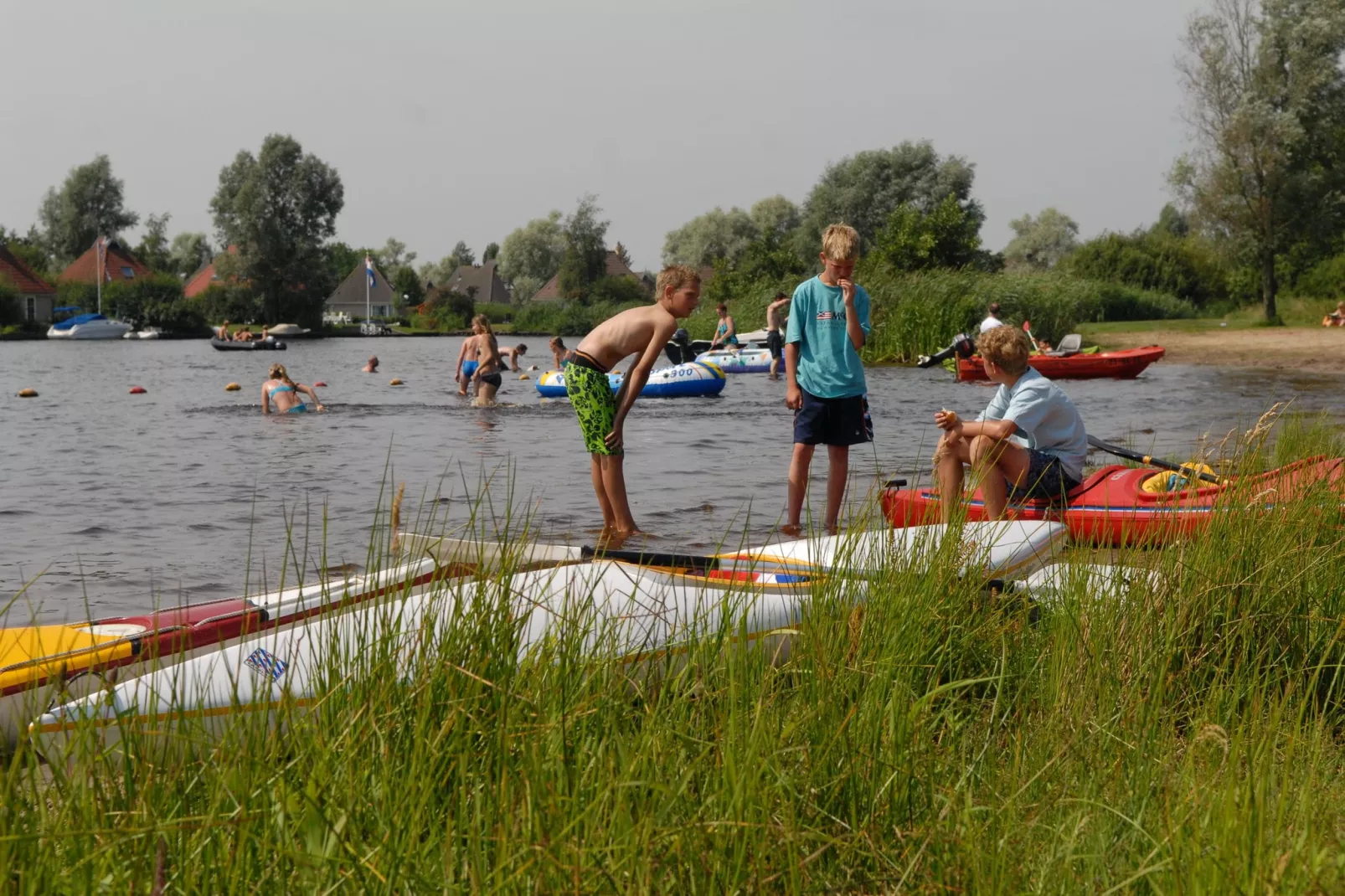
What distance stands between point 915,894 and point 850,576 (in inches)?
64.4

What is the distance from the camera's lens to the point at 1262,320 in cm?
4538

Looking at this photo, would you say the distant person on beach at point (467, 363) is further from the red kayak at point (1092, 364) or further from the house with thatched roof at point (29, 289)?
the house with thatched roof at point (29, 289)

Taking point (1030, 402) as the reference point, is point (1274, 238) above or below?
above

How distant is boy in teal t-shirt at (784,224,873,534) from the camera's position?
784 centimetres

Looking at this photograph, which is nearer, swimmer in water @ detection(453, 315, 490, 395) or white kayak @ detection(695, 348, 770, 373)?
swimmer in water @ detection(453, 315, 490, 395)

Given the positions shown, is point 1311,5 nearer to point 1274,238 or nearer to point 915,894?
point 1274,238

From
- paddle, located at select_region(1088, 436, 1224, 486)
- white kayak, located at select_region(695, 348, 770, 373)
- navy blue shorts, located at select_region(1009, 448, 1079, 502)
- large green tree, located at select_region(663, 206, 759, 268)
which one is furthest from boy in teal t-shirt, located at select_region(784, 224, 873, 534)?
large green tree, located at select_region(663, 206, 759, 268)

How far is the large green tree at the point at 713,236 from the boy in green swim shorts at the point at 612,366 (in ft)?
300

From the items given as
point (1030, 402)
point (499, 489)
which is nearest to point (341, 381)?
point (499, 489)

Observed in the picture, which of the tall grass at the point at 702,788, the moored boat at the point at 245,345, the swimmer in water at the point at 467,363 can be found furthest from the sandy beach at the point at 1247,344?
the moored boat at the point at 245,345

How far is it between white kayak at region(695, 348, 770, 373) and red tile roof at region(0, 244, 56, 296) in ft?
187

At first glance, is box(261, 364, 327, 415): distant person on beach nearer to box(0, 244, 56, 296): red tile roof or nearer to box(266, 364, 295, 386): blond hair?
box(266, 364, 295, 386): blond hair

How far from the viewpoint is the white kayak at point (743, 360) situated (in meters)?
30.0

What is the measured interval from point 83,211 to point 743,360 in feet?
296
